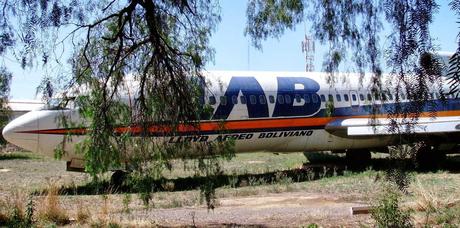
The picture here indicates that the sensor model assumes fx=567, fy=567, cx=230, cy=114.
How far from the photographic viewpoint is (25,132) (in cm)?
1437

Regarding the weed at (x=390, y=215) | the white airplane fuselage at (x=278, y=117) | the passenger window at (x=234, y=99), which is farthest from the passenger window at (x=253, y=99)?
the weed at (x=390, y=215)

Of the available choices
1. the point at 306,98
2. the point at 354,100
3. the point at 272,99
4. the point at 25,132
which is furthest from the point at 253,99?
the point at 25,132

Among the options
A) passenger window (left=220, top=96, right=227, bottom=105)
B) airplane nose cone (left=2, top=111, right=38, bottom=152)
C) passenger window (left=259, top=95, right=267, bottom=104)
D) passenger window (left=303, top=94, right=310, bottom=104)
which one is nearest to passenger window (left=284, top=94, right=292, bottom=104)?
passenger window (left=303, top=94, right=310, bottom=104)

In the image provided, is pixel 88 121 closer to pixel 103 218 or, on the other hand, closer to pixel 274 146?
pixel 103 218

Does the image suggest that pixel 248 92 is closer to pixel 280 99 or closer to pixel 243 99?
pixel 243 99

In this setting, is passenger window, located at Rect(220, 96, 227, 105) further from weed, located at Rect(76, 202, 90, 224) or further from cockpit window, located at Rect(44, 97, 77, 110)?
cockpit window, located at Rect(44, 97, 77, 110)

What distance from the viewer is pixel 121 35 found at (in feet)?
25.1

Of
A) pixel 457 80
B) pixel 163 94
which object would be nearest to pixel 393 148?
pixel 457 80

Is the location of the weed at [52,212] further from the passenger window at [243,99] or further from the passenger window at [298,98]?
the passenger window at [298,98]

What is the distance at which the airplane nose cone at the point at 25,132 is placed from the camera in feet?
46.8

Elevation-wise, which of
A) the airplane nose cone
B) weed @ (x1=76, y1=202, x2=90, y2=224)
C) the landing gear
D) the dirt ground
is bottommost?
the dirt ground

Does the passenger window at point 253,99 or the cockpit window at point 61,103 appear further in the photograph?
the passenger window at point 253,99

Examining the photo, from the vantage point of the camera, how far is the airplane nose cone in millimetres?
14266

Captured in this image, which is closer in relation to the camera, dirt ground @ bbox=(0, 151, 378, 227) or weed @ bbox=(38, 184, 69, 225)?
dirt ground @ bbox=(0, 151, 378, 227)
